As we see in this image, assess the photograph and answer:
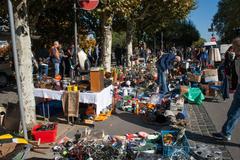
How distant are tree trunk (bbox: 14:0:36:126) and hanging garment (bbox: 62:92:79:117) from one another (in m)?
0.81

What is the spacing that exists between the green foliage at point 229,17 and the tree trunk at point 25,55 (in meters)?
46.5

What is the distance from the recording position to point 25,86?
7.70 m

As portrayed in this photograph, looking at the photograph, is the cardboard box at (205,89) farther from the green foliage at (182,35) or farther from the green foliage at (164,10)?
the green foliage at (182,35)

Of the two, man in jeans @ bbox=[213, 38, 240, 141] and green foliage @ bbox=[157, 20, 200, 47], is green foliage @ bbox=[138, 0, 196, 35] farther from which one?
green foliage @ bbox=[157, 20, 200, 47]

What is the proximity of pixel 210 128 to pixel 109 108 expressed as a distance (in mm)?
2874

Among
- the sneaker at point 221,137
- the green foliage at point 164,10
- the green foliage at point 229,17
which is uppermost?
the green foliage at point 229,17

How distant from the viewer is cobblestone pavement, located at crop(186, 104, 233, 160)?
21.5 feet

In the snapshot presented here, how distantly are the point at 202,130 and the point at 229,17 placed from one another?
51.5 m

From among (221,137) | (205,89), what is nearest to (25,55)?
(221,137)

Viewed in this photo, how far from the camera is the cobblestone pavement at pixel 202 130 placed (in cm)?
656

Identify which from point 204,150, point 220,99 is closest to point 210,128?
point 204,150

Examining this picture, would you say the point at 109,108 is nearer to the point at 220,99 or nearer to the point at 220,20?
the point at 220,99

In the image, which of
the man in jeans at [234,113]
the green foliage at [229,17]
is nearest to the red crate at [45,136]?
the man in jeans at [234,113]

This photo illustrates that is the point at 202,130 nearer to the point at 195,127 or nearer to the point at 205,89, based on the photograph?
the point at 195,127
